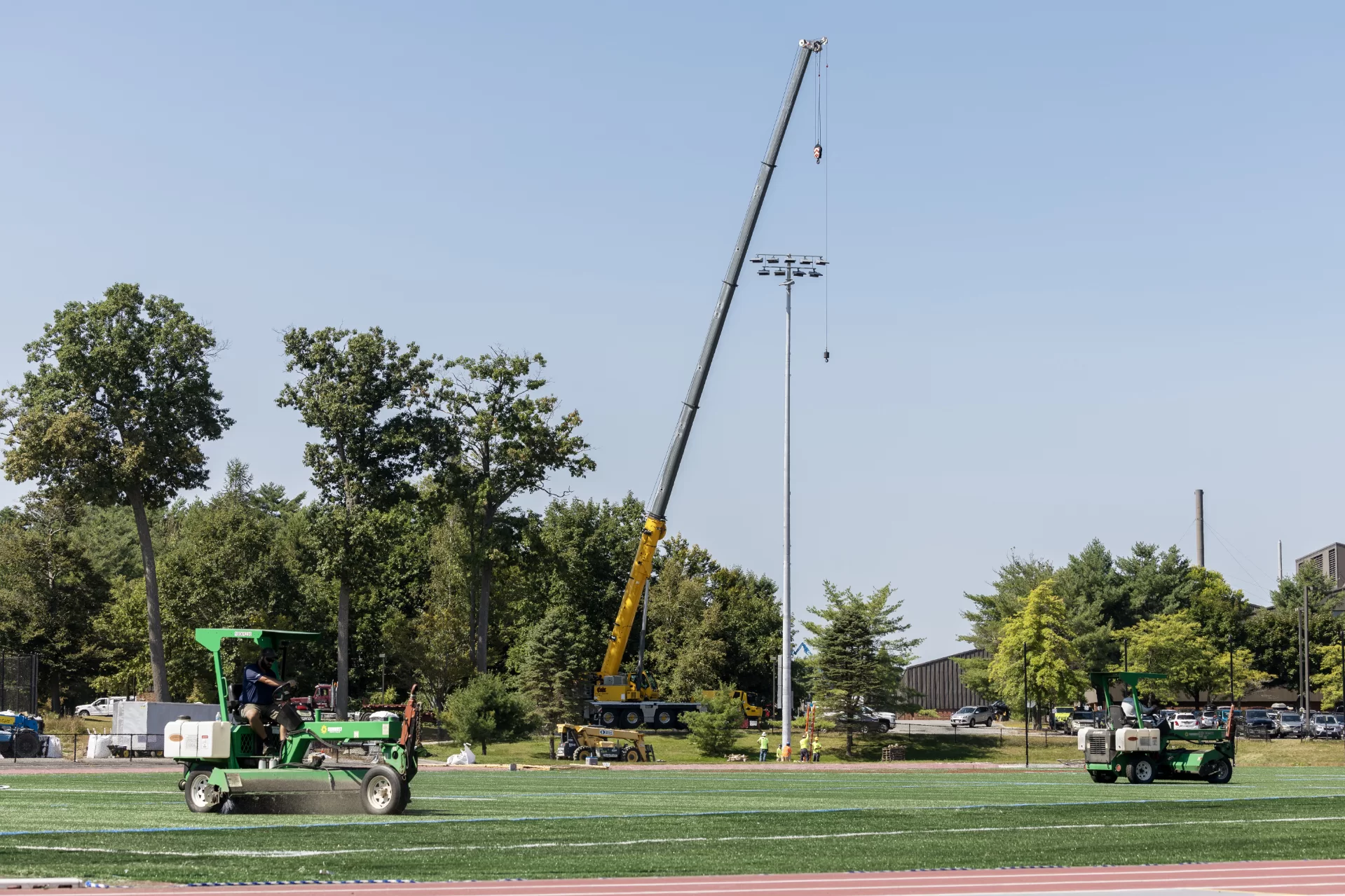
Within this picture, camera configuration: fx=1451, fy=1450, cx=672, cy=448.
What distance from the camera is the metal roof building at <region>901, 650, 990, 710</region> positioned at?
119 meters

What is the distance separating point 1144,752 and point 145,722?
35468mm

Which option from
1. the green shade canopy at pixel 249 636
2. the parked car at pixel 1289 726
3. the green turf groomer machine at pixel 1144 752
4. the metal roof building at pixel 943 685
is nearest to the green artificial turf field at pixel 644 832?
the green shade canopy at pixel 249 636

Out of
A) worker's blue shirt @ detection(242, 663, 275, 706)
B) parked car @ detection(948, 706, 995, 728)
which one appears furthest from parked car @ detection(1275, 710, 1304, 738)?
worker's blue shirt @ detection(242, 663, 275, 706)

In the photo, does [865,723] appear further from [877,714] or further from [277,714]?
[277,714]

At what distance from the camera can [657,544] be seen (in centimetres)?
6794

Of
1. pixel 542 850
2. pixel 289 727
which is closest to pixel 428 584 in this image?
pixel 289 727

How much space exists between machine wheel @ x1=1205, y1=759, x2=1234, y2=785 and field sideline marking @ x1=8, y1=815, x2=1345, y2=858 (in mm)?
13538

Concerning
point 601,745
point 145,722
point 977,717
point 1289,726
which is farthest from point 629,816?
point 977,717

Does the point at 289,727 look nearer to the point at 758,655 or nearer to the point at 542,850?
the point at 542,850

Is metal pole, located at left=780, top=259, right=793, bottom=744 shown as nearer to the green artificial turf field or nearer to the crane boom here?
the crane boom

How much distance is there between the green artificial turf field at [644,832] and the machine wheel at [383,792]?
0.58m

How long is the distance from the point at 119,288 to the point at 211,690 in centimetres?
2953

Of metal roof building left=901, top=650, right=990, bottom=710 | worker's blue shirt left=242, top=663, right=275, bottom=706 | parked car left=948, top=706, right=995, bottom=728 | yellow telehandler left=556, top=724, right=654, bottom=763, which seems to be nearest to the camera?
worker's blue shirt left=242, top=663, right=275, bottom=706

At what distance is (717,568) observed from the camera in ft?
372
